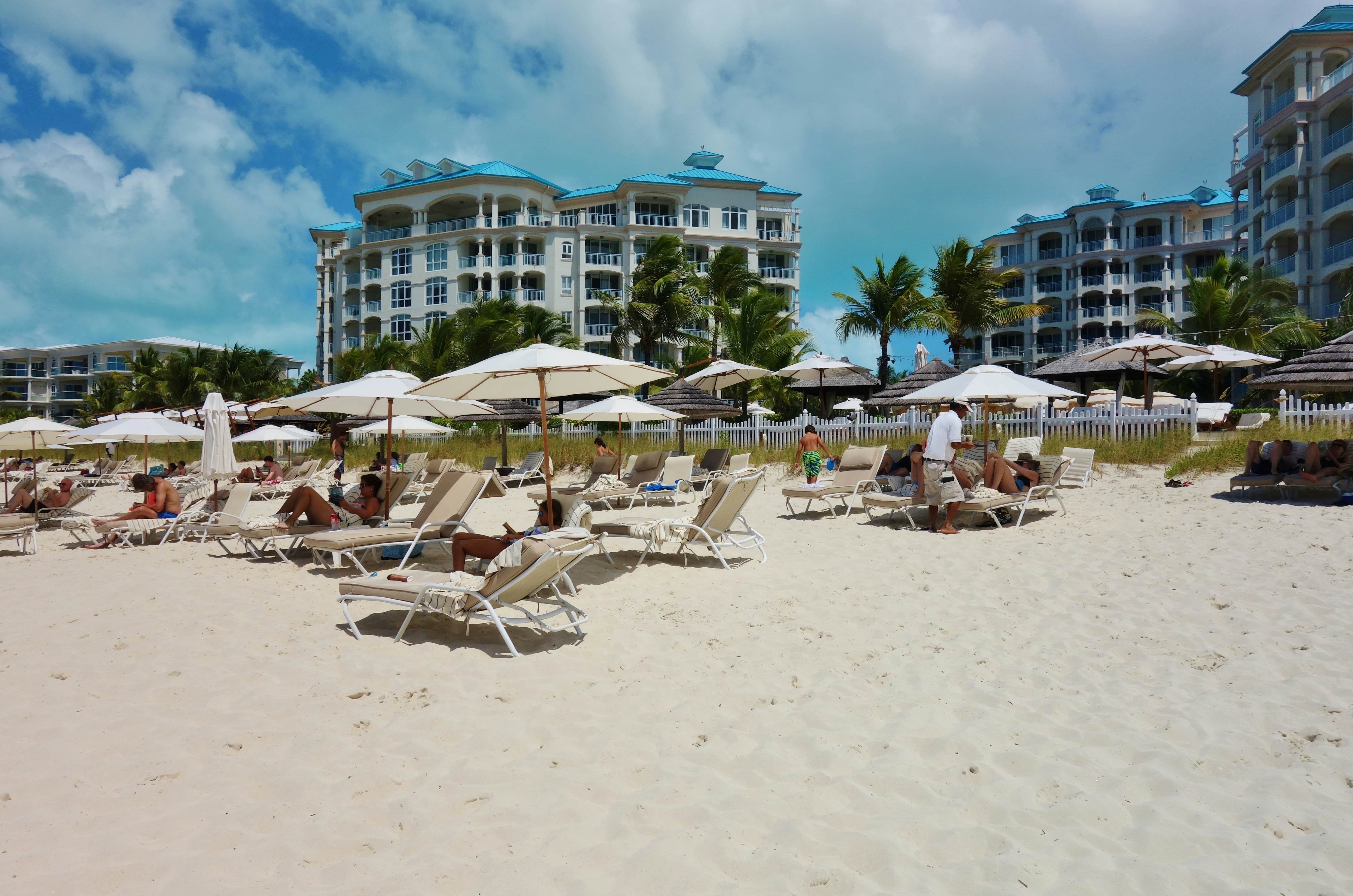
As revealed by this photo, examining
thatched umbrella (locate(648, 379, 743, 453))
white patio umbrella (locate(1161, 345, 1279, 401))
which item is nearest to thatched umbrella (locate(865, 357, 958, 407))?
thatched umbrella (locate(648, 379, 743, 453))

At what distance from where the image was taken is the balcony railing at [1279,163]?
32.9 metres

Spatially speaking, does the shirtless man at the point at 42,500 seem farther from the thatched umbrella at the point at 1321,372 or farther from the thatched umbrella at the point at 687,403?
the thatched umbrella at the point at 1321,372

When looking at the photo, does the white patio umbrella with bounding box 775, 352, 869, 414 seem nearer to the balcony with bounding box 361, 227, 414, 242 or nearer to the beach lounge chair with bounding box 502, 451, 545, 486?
the beach lounge chair with bounding box 502, 451, 545, 486

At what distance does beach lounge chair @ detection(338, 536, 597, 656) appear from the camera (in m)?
4.77

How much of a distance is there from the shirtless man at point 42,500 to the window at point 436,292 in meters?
36.3

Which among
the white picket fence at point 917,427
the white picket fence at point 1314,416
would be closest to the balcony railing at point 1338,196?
the white picket fence at point 917,427

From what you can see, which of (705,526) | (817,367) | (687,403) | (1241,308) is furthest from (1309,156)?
(705,526)

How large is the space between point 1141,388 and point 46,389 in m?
94.1

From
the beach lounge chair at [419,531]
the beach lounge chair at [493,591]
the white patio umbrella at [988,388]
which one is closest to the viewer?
the beach lounge chair at [493,591]

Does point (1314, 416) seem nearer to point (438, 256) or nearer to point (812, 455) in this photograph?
point (812, 455)

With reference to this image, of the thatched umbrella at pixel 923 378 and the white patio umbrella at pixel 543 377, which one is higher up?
the thatched umbrella at pixel 923 378

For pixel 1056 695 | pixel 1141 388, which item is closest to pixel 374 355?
pixel 1141 388

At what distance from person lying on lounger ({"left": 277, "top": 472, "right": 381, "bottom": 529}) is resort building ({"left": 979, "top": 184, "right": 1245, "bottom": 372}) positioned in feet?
157

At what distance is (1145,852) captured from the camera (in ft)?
8.22
